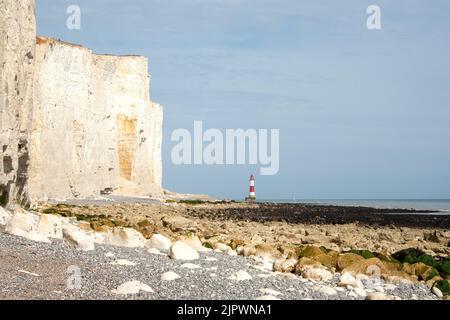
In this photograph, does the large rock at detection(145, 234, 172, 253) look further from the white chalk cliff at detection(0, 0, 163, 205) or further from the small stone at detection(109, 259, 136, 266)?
the white chalk cliff at detection(0, 0, 163, 205)

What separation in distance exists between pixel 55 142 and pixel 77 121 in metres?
2.32

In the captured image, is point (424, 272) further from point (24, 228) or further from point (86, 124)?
point (86, 124)

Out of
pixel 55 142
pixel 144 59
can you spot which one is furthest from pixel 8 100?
pixel 144 59

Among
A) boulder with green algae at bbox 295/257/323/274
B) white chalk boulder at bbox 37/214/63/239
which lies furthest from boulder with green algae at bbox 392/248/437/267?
white chalk boulder at bbox 37/214/63/239

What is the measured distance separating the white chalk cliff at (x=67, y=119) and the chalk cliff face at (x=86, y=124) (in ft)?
0.12

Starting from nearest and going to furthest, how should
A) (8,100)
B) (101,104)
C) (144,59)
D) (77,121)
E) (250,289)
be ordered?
1. (250,289)
2. (8,100)
3. (77,121)
4. (101,104)
5. (144,59)

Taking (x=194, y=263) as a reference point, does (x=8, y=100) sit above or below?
above

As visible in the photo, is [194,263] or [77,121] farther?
[77,121]

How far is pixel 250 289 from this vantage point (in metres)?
6.57

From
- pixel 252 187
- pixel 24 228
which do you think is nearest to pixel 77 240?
pixel 24 228

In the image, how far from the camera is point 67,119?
26.6 m

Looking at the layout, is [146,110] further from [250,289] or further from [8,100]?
[250,289]

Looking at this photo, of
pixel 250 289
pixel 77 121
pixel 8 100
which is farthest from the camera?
pixel 77 121

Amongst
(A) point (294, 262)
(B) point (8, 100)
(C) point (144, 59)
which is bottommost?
(A) point (294, 262)
